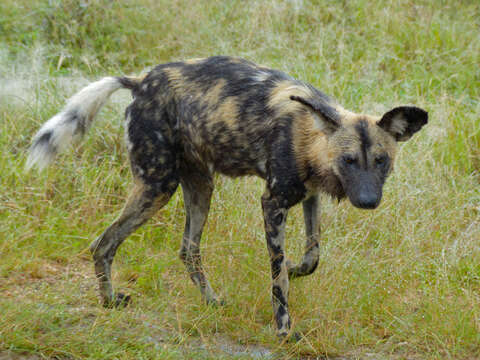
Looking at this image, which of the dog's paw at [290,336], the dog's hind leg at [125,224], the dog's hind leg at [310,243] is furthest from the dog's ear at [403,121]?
the dog's hind leg at [125,224]

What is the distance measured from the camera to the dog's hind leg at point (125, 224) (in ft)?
12.1

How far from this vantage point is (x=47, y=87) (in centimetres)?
536

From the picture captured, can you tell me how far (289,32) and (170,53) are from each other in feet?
4.22

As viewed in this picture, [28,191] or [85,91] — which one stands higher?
[85,91]

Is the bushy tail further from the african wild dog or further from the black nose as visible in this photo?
the black nose

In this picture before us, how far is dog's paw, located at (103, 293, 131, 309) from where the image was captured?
360cm

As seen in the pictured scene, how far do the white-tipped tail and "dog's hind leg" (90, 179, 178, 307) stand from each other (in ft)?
1.56

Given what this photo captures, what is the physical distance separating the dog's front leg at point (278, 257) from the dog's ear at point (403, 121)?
0.69 meters

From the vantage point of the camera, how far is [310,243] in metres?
3.62

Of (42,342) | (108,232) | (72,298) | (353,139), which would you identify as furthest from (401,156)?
(42,342)

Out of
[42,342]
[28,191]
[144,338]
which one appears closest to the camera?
[42,342]

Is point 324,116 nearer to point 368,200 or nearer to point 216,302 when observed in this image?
point 368,200

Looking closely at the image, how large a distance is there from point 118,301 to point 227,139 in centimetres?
112

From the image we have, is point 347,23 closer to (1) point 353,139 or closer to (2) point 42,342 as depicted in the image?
(1) point 353,139
